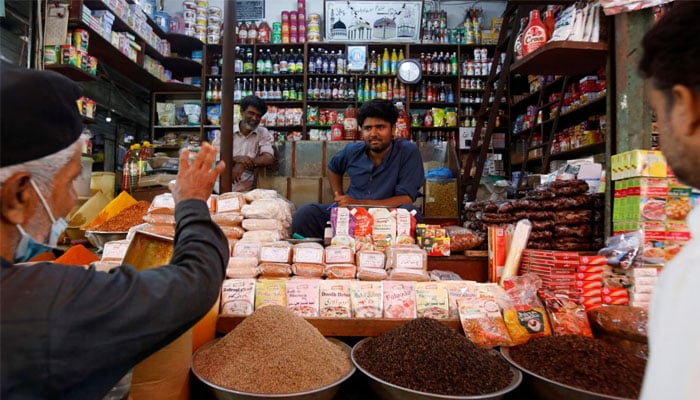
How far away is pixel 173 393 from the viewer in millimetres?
1178

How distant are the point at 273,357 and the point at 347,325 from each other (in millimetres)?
339

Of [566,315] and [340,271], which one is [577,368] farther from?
[340,271]

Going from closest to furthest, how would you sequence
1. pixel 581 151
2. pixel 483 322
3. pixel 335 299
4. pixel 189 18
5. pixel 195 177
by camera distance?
pixel 195 177 → pixel 483 322 → pixel 335 299 → pixel 581 151 → pixel 189 18

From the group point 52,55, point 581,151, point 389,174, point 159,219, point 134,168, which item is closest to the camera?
point 159,219

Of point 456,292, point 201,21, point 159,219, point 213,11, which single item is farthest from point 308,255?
point 213,11

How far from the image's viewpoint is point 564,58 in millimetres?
2182

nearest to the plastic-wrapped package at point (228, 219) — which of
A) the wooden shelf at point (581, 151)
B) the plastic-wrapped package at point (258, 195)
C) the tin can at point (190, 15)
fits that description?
the plastic-wrapped package at point (258, 195)

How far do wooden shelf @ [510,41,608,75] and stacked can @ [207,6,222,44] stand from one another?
4.61 m

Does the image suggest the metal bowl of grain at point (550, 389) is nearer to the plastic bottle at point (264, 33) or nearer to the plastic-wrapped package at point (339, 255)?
the plastic-wrapped package at point (339, 255)

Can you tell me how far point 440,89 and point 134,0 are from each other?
12.9 feet

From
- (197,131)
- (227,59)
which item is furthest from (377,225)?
(197,131)

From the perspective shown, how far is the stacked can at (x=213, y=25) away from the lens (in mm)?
5809

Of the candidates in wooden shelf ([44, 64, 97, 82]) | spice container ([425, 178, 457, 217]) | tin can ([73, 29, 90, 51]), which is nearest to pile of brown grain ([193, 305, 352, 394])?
spice container ([425, 178, 457, 217])

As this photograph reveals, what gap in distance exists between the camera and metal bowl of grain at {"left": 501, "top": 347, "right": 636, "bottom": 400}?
113 centimetres
